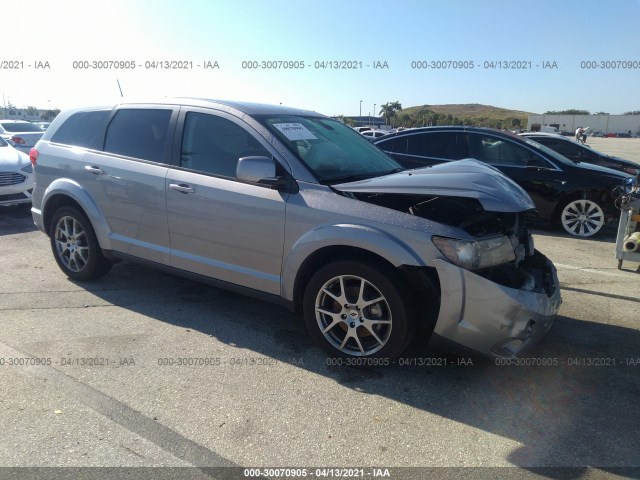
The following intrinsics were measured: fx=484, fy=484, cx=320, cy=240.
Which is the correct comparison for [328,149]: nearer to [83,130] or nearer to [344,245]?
[344,245]

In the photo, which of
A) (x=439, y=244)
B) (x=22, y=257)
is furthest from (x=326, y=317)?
(x=22, y=257)

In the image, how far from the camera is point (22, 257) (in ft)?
19.9

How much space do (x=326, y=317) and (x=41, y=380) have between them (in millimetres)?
1940

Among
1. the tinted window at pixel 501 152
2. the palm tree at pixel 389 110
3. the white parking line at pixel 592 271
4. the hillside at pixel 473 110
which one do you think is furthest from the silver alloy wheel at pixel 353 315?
the hillside at pixel 473 110

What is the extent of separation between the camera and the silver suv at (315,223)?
9.95ft

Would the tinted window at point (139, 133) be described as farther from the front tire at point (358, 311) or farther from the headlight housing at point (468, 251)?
the headlight housing at point (468, 251)

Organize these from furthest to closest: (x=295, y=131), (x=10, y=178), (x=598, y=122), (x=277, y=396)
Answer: (x=598, y=122), (x=10, y=178), (x=295, y=131), (x=277, y=396)

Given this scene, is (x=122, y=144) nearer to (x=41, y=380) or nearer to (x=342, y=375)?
(x=41, y=380)

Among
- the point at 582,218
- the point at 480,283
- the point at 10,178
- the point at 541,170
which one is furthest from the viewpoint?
the point at 10,178

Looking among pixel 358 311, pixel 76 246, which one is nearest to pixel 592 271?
pixel 358 311

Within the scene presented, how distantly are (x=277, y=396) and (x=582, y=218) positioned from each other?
264 inches

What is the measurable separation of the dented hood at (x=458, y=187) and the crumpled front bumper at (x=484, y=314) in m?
0.46

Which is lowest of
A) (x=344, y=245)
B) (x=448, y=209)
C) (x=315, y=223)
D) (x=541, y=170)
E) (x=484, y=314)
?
(x=484, y=314)

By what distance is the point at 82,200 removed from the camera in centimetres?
464
